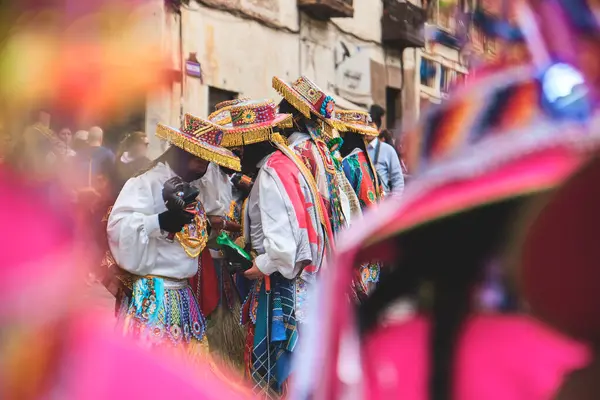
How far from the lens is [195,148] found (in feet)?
15.6

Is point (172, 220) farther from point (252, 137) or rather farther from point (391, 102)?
point (391, 102)

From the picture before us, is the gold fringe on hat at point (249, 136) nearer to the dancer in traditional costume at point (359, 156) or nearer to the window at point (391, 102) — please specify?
the dancer in traditional costume at point (359, 156)

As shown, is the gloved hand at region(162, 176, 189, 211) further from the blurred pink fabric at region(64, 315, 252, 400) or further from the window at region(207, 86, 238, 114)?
the window at region(207, 86, 238, 114)

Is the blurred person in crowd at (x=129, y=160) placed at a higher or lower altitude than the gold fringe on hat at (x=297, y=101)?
lower

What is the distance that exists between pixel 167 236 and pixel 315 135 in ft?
4.17

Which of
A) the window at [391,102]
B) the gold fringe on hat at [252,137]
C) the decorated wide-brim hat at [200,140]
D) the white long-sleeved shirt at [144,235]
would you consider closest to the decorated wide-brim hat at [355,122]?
the gold fringe on hat at [252,137]

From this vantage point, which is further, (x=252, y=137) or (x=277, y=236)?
(x=252, y=137)

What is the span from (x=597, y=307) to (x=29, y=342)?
1.70 ft

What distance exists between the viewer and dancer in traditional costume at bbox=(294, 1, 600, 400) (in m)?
0.79

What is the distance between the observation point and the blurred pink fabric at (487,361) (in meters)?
0.93

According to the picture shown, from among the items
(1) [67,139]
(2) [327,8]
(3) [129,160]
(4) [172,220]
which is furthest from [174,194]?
(2) [327,8]

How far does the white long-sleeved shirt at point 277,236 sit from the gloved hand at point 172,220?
1.58ft

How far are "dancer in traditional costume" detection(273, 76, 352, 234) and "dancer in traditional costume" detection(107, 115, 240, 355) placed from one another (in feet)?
2.12

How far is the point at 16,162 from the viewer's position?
0.71 metres
